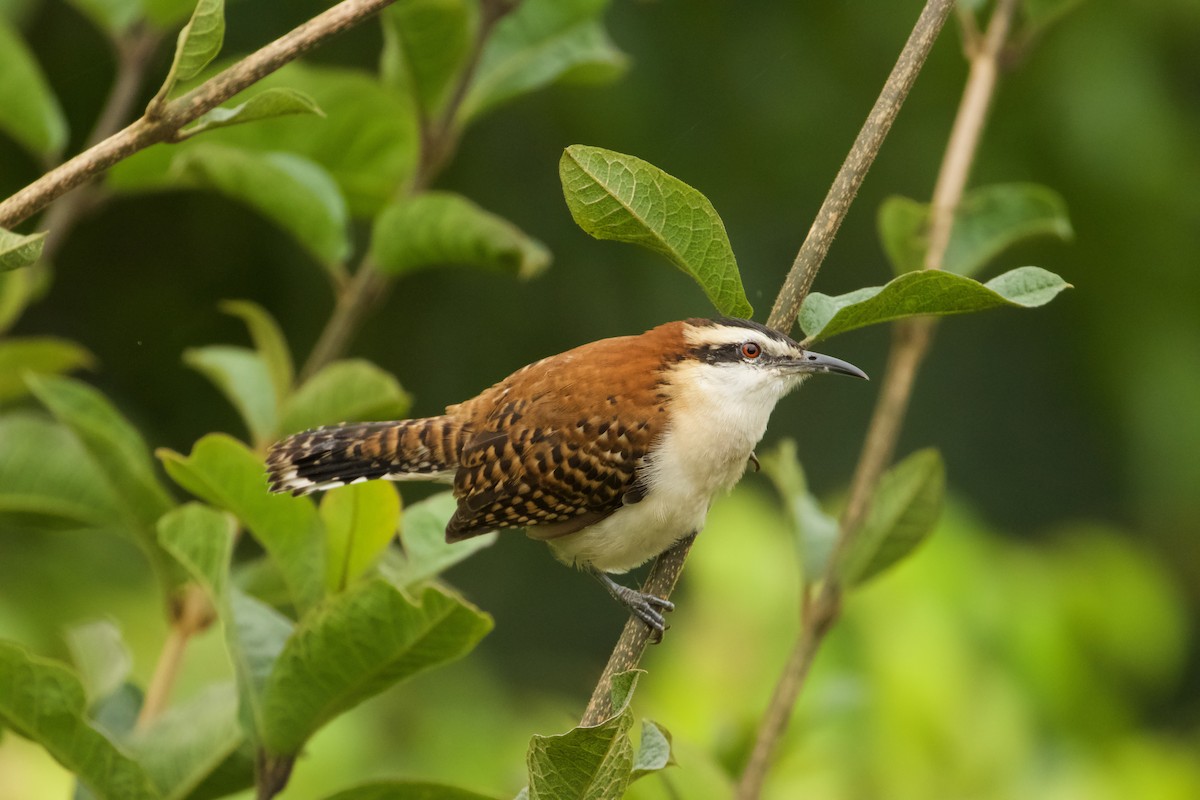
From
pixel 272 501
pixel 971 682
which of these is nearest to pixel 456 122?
pixel 272 501

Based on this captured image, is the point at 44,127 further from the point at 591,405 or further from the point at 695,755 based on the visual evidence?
the point at 695,755

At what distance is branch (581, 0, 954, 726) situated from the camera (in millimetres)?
1534

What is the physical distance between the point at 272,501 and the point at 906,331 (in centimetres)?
118

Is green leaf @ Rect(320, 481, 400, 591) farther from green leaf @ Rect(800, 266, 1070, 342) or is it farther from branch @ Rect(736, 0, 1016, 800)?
green leaf @ Rect(800, 266, 1070, 342)

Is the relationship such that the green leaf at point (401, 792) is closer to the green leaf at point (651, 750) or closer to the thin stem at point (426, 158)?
the green leaf at point (651, 750)

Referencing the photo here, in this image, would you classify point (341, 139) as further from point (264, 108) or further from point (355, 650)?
point (355, 650)

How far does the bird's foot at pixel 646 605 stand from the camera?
188 cm

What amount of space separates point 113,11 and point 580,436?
4.39ft

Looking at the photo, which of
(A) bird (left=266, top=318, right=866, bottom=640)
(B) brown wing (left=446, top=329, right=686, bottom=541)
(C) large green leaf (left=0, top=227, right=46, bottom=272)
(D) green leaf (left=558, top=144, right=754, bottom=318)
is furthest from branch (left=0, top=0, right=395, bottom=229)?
(B) brown wing (left=446, top=329, right=686, bottom=541)

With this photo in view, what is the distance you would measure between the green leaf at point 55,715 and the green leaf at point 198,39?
78cm

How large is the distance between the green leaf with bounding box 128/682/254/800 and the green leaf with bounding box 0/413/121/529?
1.60 feet

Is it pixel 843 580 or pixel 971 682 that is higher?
pixel 843 580

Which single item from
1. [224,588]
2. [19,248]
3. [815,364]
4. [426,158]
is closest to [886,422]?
[815,364]

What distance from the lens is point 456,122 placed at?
9.02ft
